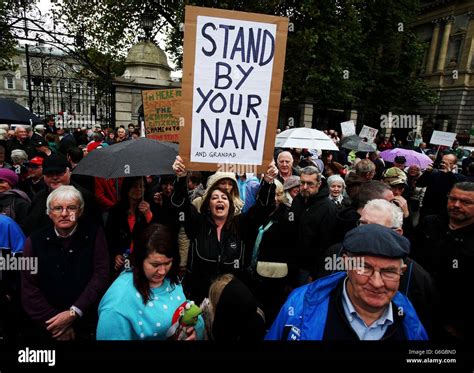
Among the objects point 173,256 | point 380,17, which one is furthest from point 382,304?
point 380,17

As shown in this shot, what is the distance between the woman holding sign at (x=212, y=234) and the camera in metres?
2.63

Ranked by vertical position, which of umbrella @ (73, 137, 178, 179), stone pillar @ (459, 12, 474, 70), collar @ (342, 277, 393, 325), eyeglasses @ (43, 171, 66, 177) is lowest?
collar @ (342, 277, 393, 325)

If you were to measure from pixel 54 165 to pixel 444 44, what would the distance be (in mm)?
38385

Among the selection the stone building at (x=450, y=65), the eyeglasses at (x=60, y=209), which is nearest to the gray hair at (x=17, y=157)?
the eyeglasses at (x=60, y=209)

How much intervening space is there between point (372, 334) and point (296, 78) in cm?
1544

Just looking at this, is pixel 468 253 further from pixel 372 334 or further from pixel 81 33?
pixel 81 33

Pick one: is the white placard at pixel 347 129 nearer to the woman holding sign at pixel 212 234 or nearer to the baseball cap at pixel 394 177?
the baseball cap at pixel 394 177

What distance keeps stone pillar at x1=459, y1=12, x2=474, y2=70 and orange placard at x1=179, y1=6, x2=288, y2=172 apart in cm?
3558

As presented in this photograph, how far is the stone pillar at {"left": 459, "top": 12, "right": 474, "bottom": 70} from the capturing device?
2891 centimetres

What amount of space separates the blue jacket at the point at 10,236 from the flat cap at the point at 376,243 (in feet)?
A: 8.68

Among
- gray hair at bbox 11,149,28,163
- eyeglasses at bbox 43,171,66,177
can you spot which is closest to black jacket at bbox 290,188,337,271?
eyeglasses at bbox 43,171,66,177

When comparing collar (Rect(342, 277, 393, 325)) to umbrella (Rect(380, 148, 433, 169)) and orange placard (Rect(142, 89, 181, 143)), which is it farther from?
umbrella (Rect(380, 148, 433, 169))

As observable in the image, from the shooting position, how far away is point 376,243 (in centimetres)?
151

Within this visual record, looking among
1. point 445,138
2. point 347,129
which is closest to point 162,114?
point 347,129
